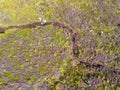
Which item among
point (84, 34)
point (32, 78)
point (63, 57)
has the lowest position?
point (32, 78)

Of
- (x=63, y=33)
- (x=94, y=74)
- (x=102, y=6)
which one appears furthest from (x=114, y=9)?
(x=94, y=74)

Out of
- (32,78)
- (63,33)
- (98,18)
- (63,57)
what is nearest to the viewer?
(32,78)

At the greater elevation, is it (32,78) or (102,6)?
(102,6)

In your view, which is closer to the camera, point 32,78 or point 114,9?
point 32,78

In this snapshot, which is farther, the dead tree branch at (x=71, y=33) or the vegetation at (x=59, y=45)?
the dead tree branch at (x=71, y=33)

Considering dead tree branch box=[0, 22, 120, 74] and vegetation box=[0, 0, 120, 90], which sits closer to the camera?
vegetation box=[0, 0, 120, 90]

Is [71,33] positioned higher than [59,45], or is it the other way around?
[71,33]

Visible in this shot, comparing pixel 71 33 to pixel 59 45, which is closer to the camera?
pixel 59 45

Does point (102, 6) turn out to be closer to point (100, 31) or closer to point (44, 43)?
point (100, 31)
